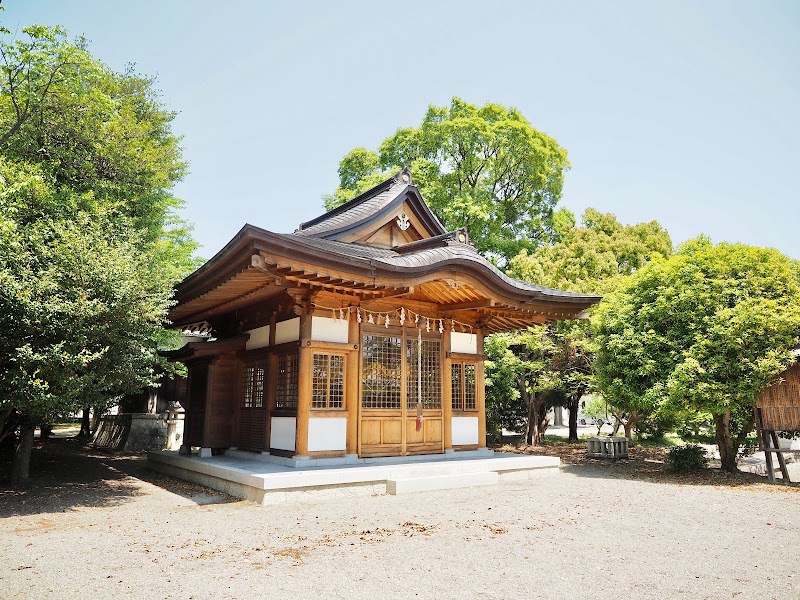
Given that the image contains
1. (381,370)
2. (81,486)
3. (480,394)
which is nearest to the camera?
(81,486)

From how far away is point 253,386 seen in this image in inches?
493

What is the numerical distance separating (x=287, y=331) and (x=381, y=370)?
2138mm

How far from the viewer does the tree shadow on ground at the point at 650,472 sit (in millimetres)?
11711

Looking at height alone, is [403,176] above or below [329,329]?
above

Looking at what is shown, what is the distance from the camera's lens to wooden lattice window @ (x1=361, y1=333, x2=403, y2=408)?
1140cm

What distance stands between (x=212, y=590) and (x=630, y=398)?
35.2 feet

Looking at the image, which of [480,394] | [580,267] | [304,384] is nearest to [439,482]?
[304,384]

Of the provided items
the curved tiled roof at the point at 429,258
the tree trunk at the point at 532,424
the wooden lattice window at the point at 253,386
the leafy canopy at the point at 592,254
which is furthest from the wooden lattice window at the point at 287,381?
the tree trunk at the point at 532,424

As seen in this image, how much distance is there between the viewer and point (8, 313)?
27.3 feet

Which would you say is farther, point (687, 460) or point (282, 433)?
point (687, 460)

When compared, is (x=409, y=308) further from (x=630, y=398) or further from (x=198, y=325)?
(x=198, y=325)

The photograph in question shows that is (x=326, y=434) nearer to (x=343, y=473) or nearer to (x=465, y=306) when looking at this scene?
(x=343, y=473)

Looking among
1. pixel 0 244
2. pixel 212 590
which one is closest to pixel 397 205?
pixel 0 244

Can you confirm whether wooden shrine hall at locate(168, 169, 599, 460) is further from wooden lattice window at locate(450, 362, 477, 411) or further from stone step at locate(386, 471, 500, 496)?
stone step at locate(386, 471, 500, 496)
